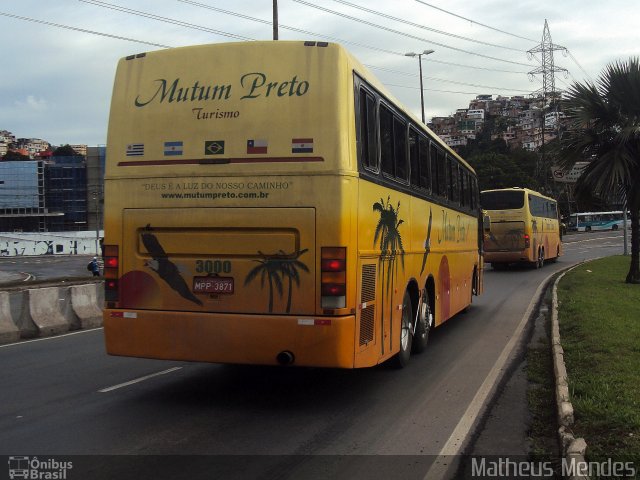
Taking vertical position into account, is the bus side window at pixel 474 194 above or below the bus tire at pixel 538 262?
above

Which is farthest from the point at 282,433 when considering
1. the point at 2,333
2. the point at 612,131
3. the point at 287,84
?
the point at 612,131

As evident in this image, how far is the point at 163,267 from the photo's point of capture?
21.6ft

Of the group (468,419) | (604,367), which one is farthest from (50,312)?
(604,367)

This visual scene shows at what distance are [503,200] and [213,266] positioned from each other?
23339 millimetres

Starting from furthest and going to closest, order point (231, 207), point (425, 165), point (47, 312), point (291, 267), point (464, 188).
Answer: point (464, 188), point (47, 312), point (425, 165), point (231, 207), point (291, 267)

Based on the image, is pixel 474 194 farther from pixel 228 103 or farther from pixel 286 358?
pixel 286 358

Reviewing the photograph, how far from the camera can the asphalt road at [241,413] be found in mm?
4961

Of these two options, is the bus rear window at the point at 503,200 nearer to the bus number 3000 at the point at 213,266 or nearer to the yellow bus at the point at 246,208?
the yellow bus at the point at 246,208

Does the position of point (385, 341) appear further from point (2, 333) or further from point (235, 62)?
point (2, 333)

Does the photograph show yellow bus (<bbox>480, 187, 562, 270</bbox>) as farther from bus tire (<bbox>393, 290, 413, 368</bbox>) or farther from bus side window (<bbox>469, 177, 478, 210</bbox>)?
bus tire (<bbox>393, 290, 413, 368</bbox>)

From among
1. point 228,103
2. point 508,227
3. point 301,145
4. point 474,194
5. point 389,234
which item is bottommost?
point 389,234

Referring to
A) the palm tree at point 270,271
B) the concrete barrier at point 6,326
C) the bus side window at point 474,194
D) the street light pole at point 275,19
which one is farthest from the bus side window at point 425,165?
the street light pole at point 275,19

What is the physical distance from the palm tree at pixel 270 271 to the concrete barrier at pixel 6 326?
7.05 metres

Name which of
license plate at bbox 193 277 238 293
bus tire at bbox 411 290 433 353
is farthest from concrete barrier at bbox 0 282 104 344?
bus tire at bbox 411 290 433 353
